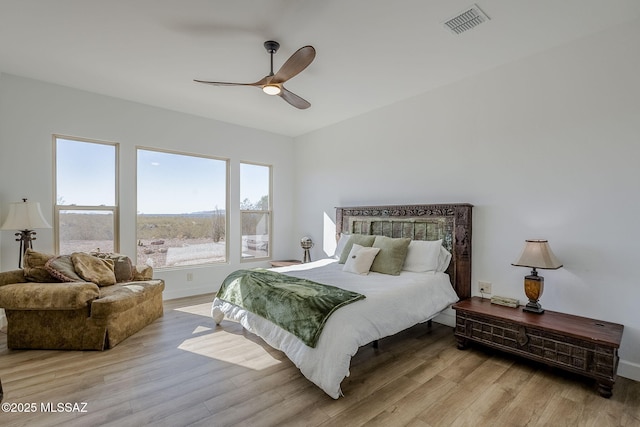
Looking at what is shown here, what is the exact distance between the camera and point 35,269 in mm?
3033

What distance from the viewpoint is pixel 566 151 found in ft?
9.18

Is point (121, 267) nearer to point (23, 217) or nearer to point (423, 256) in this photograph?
point (23, 217)

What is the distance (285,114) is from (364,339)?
3597 mm

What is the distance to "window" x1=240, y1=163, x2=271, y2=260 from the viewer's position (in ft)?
17.9

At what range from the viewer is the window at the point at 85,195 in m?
3.84

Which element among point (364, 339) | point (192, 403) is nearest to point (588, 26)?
point (364, 339)

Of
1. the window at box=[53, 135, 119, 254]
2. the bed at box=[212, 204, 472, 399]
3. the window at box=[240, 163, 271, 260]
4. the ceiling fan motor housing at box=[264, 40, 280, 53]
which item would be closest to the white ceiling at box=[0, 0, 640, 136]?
the ceiling fan motor housing at box=[264, 40, 280, 53]

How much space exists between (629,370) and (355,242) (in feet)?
8.91

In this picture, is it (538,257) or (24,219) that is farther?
(24,219)

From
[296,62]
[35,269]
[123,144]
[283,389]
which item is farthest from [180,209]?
[283,389]

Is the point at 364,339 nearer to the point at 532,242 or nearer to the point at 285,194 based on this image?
the point at 532,242

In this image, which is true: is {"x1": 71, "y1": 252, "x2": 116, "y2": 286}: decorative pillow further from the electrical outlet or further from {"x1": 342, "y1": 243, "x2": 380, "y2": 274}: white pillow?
the electrical outlet

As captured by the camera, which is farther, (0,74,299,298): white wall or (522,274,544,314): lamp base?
(0,74,299,298): white wall

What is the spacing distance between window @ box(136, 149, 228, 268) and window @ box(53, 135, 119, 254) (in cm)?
34
